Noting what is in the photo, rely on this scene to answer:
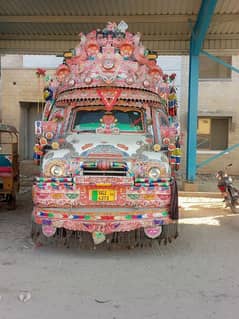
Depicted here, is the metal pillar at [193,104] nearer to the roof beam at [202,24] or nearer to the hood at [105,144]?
the roof beam at [202,24]

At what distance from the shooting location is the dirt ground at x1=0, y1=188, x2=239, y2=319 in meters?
3.91

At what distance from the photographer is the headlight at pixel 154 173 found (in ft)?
17.7

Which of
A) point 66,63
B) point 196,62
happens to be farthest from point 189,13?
point 66,63

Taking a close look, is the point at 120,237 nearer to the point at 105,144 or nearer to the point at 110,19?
the point at 105,144

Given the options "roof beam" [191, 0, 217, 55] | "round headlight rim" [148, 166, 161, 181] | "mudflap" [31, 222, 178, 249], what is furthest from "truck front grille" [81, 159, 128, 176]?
"roof beam" [191, 0, 217, 55]

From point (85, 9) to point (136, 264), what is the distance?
7.81 m

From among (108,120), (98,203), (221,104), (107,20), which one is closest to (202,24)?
(107,20)

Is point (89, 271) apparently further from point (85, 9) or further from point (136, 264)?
point (85, 9)

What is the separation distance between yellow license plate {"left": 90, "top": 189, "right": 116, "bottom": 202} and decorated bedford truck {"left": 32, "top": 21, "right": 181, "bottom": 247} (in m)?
0.01

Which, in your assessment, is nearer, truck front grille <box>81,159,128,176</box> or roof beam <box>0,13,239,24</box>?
truck front grille <box>81,159,128,176</box>

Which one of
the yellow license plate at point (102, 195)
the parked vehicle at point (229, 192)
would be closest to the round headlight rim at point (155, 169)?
the yellow license plate at point (102, 195)

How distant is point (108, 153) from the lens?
5672 mm

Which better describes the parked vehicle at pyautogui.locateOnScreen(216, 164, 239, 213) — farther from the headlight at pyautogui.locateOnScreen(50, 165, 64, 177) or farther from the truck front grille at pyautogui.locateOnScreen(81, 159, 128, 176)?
the headlight at pyautogui.locateOnScreen(50, 165, 64, 177)

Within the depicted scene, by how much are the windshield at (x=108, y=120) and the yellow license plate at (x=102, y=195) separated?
4.90ft
